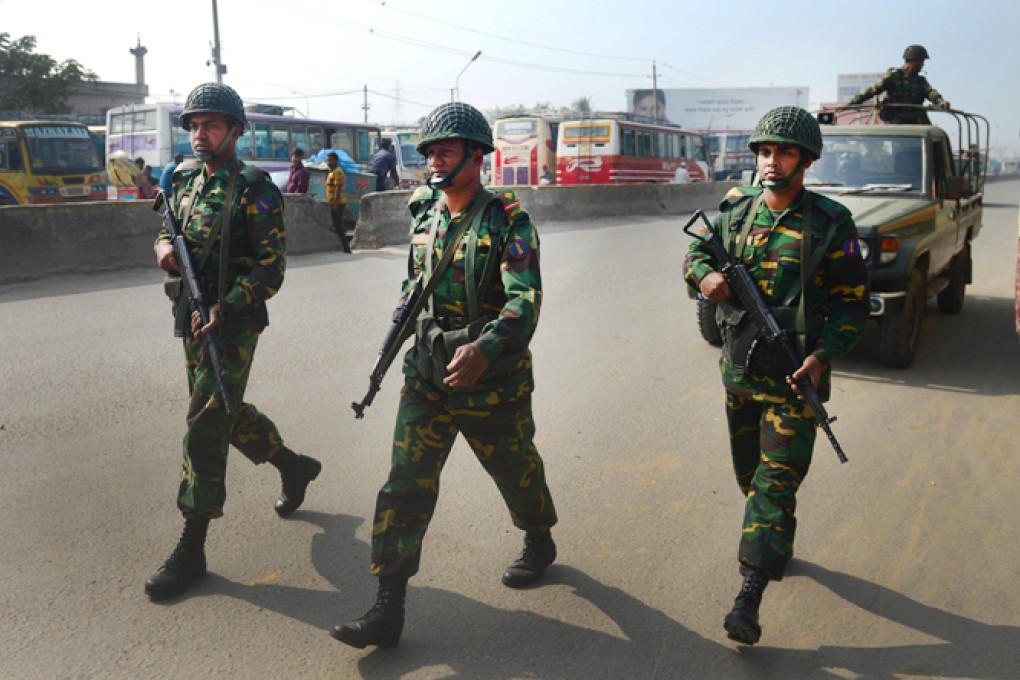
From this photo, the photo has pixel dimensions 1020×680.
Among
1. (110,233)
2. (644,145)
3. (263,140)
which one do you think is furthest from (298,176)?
(644,145)

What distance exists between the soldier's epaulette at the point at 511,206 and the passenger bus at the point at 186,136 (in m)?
20.4

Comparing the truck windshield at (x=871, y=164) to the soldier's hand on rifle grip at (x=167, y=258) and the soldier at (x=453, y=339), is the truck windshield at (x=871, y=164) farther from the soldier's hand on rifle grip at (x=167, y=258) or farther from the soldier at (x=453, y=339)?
the soldier's hand on rifle grip at (x=167, y=258)

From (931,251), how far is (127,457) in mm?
5810

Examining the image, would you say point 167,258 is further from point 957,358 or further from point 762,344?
point 957,358

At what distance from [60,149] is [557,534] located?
21085mm

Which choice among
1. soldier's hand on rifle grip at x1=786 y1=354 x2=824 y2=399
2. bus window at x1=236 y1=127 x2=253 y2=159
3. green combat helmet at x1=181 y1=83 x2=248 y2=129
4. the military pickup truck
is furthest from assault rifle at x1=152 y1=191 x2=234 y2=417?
bus window at x1=236 y1=127 x2=253 y2=159

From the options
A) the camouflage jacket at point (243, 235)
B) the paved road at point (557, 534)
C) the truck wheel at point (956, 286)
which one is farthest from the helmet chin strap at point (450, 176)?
the truck wheel at point (956, 286)

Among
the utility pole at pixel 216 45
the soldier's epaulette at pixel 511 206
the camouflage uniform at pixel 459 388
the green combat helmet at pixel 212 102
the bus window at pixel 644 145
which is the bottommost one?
the camouflage uniform at pixel 459 388

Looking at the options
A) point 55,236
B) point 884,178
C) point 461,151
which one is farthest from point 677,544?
point 55,236

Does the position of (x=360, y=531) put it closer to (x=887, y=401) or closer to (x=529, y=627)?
(x=529, y=627)

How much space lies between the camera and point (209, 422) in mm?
3607

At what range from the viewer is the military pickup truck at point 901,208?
22.9 ft

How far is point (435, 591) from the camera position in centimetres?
359

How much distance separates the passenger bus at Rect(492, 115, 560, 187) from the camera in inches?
1226
